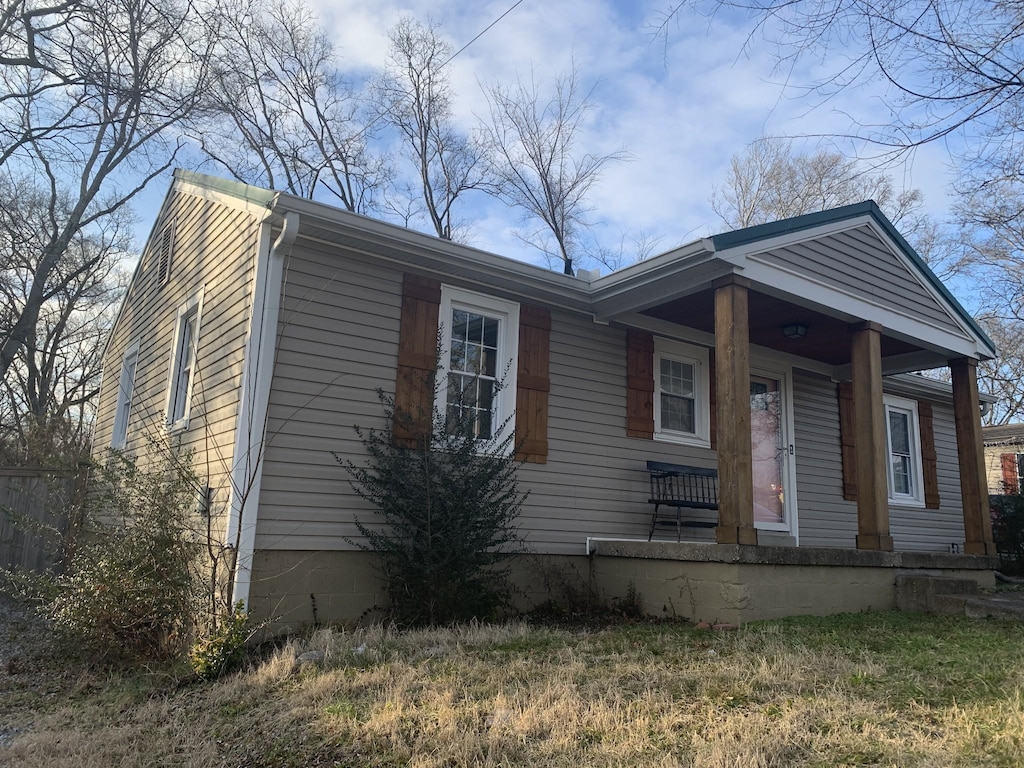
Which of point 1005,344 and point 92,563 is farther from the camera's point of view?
point 1005,344

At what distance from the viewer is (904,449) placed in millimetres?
11461

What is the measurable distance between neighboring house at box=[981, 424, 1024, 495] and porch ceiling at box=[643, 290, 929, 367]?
32.4 ft

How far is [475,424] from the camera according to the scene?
6711 millimetres

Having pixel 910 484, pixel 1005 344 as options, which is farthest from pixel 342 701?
pixel 1005 344

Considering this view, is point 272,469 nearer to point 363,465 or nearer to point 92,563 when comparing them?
point 363,465

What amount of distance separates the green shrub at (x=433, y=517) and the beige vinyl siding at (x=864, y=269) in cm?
311

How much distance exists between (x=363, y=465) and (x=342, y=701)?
2638 millimetres

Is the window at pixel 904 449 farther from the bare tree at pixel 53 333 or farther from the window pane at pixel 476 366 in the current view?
the bare tree at pixel 53 333

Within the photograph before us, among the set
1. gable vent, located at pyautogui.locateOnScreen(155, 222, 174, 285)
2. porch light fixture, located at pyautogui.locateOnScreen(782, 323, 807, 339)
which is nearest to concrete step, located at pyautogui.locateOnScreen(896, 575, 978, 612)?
porch light fixture, located at pyautogui.locateOnScreen(782, 323, 807, 339)

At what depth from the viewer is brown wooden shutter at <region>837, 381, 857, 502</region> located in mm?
10062

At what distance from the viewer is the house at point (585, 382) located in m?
6.02

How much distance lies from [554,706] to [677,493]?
4902 millimetres

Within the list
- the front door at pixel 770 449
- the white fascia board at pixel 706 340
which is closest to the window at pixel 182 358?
the white fascia board at pixel 706 340

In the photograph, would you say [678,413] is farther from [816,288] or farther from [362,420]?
[362,420]
